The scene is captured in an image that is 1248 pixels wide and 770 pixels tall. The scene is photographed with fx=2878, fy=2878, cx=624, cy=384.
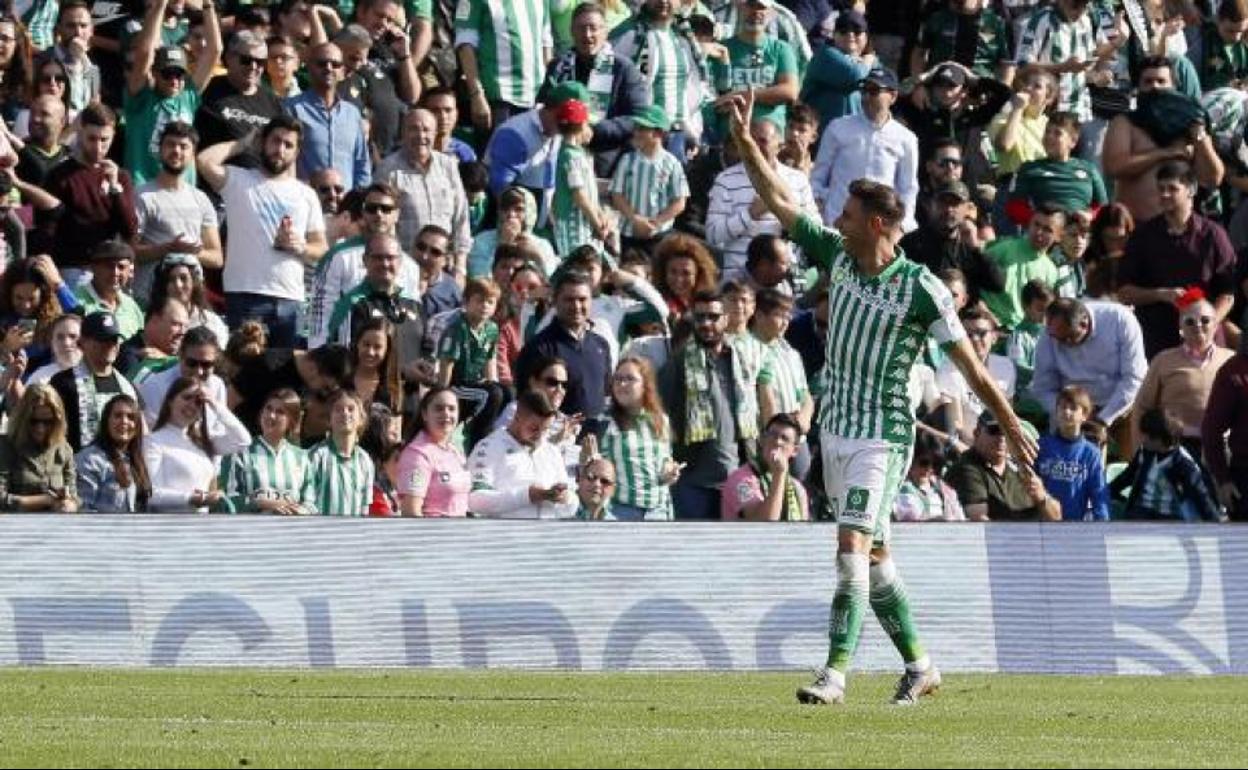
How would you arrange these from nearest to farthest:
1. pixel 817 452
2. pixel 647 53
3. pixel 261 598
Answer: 1. pixel 261 598
2. pixel 817 452
3. pixel 647 53

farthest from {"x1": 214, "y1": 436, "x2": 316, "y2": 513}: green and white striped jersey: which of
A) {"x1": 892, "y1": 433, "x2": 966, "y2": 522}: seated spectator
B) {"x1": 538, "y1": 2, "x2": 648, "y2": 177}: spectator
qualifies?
{"x1": 538, "y1": 2, "x2": 648, "y2": 177}: spectator

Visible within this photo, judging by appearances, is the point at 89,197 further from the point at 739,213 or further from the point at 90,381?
the point at 739,213

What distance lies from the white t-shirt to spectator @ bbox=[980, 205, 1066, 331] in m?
5.78

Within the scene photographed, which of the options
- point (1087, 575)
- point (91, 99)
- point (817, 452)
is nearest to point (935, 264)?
point (817, 452)

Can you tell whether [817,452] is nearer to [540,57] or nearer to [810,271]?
[810,271]

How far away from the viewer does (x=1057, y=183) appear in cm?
2425

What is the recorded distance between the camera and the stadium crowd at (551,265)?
18.9 metres

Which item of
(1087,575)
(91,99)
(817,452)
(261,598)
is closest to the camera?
(261,598)

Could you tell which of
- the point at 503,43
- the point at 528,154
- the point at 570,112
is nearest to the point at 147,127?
the point at 528,154

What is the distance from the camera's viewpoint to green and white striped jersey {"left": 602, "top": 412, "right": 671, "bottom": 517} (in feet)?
63.6

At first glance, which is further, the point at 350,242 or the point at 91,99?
the point at 91,99

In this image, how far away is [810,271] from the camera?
23.3m

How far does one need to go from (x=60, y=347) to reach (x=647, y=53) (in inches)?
300

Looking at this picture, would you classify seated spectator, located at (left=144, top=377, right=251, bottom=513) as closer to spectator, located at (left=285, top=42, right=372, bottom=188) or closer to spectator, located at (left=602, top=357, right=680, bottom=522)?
spectator, located at (left=602, top=357, right=680, bottom=522)
